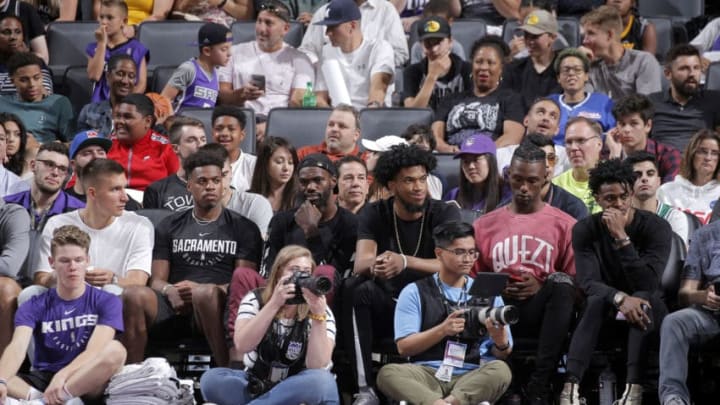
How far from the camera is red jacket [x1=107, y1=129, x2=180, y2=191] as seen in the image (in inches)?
354

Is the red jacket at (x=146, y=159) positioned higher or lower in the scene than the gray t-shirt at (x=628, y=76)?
lower

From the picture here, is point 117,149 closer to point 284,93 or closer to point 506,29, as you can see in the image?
point 284,93

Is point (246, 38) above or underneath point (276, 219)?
above

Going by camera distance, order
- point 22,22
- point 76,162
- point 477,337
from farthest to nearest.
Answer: point 22,22
point 76,162
point 477,337

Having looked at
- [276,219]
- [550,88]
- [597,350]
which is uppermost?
[550,88]

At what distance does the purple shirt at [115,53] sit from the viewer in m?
10.1

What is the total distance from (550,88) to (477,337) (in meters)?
3.33

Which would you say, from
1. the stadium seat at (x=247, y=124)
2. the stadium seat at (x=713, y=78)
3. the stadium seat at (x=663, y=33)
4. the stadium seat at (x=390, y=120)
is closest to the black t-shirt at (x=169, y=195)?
the stadium seat at (x=247, y=124)

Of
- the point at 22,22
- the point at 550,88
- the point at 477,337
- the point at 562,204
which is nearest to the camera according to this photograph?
the point at 477,337

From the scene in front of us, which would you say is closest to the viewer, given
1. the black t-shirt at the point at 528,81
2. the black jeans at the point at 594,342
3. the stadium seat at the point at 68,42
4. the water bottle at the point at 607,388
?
the black jeans at the point at 594,342

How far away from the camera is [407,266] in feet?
23.7

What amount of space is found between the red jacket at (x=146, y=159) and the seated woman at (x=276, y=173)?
2.48 feet

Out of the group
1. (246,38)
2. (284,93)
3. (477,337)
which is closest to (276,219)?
(477,337)

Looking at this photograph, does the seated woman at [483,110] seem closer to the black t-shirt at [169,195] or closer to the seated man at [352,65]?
the seated man at [352,65]
